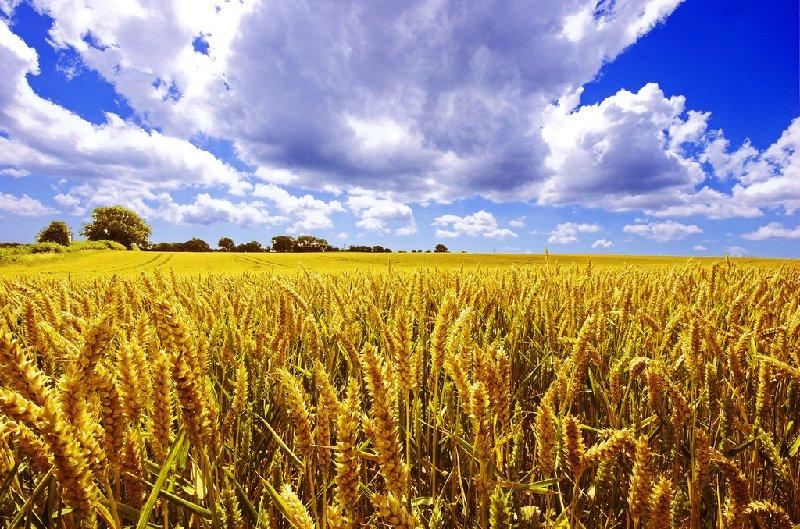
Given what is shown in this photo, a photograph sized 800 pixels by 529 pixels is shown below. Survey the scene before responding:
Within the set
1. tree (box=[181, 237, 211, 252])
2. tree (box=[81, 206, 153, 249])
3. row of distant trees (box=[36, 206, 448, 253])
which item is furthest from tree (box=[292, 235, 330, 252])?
tree (box=[81, 206, 153, 249])

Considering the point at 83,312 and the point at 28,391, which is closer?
the point at 28,391


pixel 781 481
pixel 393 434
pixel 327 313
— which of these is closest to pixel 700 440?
pixel 781 481

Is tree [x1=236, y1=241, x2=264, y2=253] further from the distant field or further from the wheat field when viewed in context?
the wheat field

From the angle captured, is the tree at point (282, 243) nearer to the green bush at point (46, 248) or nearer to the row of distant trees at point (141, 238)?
the row of distant trees at point (141, 238)

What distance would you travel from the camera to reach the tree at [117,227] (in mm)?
76750

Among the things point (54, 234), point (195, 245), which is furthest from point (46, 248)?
point (195, 245)

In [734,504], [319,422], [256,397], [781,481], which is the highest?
[319,422]

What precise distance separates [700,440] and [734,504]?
33 cm

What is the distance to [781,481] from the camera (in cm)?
169

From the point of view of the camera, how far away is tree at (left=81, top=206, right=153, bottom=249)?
76750 mm

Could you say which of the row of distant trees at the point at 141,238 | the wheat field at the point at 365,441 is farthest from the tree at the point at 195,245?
the wheat field at the point at 365,441

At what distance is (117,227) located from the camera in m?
77.5

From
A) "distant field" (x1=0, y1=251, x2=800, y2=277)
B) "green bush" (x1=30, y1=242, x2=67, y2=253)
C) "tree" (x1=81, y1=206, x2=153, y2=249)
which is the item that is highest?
"tree" (x1=81, y1=206, x2=153, y2=249)

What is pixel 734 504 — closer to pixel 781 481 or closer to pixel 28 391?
pixel 781 481
